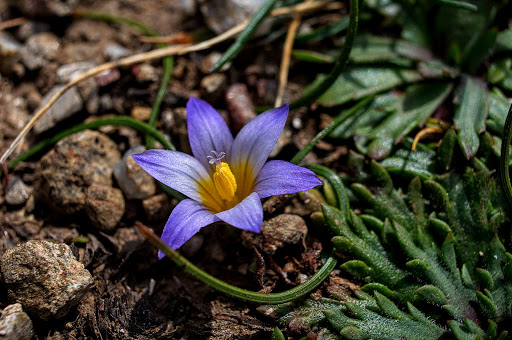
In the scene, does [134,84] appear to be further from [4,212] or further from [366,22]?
[366,22]

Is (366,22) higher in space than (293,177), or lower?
higher

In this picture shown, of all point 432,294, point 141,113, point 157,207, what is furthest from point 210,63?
point 432,294

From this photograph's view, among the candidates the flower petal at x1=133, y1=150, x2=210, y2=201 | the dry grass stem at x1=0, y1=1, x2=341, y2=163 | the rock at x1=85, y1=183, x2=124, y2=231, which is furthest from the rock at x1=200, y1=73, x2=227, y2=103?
the rock at x1=85, y1=183, x2=124, y2=231

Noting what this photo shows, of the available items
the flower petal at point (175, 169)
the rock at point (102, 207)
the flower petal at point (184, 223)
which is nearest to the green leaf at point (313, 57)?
the flower petal at point (175, 169)

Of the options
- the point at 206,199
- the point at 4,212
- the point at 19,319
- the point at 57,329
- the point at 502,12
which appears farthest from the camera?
the point at 502,12

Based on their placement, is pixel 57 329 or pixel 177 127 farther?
pixel 177 127

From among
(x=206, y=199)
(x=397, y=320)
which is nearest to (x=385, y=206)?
(x=397, y=320)
